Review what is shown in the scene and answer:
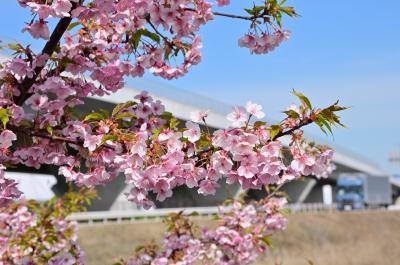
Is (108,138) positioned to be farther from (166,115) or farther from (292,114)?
(292,114)

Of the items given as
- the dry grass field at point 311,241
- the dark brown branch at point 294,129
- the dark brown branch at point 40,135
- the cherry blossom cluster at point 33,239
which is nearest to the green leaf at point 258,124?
the dark brown branch at point 294,129

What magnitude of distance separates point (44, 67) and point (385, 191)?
5869 cm

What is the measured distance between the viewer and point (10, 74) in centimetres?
425

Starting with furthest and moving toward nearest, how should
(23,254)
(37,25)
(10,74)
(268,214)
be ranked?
(268,214) → (23,254) → (10,74) → (37,25)

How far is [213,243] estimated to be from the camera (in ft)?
24.2

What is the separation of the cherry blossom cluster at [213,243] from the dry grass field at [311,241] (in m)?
5.66

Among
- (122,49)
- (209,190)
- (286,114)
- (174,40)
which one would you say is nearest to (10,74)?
(122,49)

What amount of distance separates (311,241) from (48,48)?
24.6m

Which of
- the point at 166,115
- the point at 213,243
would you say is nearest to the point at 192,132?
the point at 166,115

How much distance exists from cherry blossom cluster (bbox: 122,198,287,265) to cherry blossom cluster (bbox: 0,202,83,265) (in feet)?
3.36

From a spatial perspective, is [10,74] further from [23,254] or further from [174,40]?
[23,254]

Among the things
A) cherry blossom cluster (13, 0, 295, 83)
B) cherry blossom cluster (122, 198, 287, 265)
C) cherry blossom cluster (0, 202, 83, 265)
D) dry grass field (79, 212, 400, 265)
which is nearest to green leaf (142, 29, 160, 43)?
cherry blossom cluster (13, 0, 295, 83)

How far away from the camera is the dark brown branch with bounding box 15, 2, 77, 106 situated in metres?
4.05

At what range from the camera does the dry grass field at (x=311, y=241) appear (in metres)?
19.2
